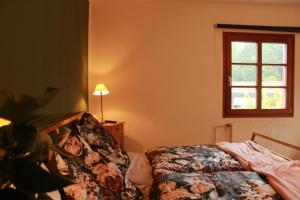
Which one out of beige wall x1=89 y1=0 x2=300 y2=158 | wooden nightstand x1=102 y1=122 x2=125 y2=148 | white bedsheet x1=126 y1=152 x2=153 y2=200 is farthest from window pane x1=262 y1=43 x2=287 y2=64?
white bedsheet x1=126 y1=152 x2=153 y2=200

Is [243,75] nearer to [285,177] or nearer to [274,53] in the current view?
[274,53]

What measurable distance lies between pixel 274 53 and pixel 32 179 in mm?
Result: 4056

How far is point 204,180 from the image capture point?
1.58 m

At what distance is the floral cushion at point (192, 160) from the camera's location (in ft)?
6.22

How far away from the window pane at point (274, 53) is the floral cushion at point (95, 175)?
3.13m

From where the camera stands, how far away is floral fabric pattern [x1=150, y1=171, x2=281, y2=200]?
142 cm

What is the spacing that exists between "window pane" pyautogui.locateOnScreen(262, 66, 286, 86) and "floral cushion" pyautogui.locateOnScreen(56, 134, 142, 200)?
9.79ft

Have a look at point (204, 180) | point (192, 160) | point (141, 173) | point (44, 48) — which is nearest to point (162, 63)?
point (192, 160)

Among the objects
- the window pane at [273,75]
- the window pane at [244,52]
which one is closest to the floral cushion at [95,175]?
the window pane at [244,52]

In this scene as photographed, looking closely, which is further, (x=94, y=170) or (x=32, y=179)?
(x=94, y=170)

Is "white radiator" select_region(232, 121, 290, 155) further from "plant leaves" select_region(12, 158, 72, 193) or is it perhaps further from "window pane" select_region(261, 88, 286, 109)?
"plant leaves" select_region(12, 158, 72, 193)

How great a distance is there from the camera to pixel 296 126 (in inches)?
145

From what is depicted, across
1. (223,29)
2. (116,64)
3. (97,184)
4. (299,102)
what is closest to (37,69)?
(97,184)

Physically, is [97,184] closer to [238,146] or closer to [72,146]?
[72,146]
